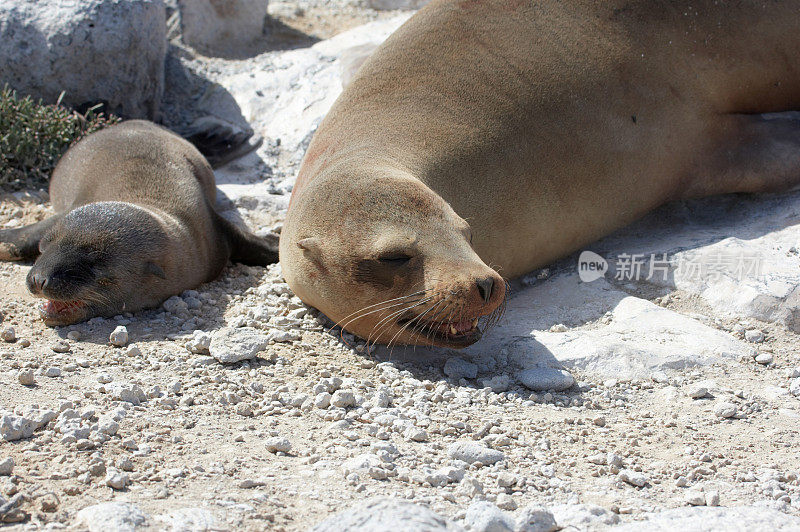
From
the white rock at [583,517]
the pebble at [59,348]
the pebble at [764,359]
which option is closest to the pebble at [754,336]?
the pebble at [764,359]

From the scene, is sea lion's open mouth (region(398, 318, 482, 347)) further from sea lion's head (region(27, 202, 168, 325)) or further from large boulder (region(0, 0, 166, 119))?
large boulder (region(0, 0, 166, 119))

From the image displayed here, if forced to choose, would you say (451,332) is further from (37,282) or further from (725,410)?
(37,282)

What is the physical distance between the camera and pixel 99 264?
4.78 meters

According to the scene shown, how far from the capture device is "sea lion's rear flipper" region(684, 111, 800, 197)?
5.54 m

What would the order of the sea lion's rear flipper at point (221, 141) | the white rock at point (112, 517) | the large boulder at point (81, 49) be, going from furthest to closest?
1. the sea lion's rear flipper at point (221, 141)
2. the large boulder at point (81, 49)
3. the white rock at point (112, 517)

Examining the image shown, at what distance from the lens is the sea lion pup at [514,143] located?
3961 mm

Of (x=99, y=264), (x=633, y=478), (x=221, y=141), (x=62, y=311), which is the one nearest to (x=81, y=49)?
(x=221, y=141)

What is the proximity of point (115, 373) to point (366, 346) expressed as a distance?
3.84 feet

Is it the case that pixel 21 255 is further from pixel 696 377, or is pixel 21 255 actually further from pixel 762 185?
pixel 762 185

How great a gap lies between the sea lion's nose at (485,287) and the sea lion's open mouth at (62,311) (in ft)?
7.20

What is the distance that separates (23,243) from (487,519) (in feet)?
12.9

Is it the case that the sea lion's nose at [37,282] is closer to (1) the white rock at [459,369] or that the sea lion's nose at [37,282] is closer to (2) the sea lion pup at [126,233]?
(2) the sea lion pup at [126,233]

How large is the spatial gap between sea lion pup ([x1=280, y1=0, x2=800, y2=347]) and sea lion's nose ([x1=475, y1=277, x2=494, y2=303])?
20 millimetres

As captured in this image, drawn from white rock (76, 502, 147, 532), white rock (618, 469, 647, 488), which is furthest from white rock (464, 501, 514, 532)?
white rock (76, 502, 147, 532)
